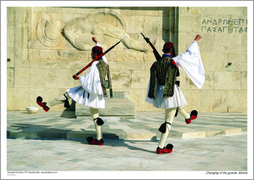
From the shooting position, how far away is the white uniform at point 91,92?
221 inches

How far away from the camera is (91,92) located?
18.4 feet

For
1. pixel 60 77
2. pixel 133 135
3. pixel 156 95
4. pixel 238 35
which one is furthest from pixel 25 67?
pixel 238 35

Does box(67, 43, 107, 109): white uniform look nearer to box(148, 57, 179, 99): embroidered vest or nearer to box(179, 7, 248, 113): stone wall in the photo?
box(148, 57, 179, 99): embroidered vest

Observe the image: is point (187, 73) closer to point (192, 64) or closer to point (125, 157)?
point (192, 64)

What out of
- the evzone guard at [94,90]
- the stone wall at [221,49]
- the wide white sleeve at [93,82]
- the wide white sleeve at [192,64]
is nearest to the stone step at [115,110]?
the evzone guard at [94,90]

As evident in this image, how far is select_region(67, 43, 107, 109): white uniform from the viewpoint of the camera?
5602 millimetres

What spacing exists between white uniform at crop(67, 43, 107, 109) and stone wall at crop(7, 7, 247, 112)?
681cm

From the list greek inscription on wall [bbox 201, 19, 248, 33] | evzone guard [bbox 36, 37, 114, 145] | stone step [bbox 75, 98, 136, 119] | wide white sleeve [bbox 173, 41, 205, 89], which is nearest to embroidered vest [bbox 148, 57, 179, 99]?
wide white sleeve [bbox 173, 41, 205, 89]

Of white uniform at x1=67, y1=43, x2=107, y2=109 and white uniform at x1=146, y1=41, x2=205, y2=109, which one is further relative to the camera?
white uniform at x1=67, y1=43, x2=107, y2=109

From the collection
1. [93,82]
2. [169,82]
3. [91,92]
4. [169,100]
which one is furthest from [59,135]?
[169,82]

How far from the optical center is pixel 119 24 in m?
13.0

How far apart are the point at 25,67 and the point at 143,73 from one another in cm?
520

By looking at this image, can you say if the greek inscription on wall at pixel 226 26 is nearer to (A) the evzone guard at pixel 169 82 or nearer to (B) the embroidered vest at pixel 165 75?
(A) the evzone guard at pixel 169 82

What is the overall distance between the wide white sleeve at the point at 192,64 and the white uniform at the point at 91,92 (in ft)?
5.30
